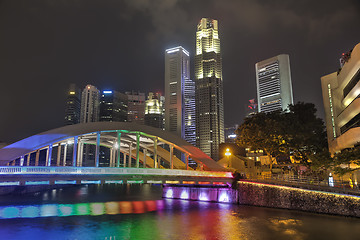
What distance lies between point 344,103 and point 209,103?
469ft

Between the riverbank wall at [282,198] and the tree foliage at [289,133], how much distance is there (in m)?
7.78

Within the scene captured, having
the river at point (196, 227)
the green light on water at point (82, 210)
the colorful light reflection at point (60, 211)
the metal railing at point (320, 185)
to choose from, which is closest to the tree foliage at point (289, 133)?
the metal railing at point (320, 185)

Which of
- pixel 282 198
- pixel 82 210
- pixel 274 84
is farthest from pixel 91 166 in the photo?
pixel 274 84

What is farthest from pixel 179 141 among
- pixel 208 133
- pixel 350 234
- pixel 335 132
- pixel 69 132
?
pixel 208 133

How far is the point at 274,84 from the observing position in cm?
17538

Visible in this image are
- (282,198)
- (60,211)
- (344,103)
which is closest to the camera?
(282,198)

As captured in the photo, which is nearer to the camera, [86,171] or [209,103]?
[86,171]

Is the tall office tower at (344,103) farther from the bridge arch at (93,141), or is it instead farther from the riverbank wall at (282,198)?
the bridge arch at (93,141)

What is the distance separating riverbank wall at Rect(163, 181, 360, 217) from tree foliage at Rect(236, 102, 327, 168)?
778cm

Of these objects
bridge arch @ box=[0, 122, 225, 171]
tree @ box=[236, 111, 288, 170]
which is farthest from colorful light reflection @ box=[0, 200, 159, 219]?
tree @ box=[236, 111, 288, 170]

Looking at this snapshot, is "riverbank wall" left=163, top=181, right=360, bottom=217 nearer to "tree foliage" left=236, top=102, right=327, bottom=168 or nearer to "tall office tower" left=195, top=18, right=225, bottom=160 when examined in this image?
"tree foliage" left=236, top=102, right=327, bottom=168

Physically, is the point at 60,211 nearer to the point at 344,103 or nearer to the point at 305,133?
the point at 305,133

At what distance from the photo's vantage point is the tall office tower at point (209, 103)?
176500 millimetres

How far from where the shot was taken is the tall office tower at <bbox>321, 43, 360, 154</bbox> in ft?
103
